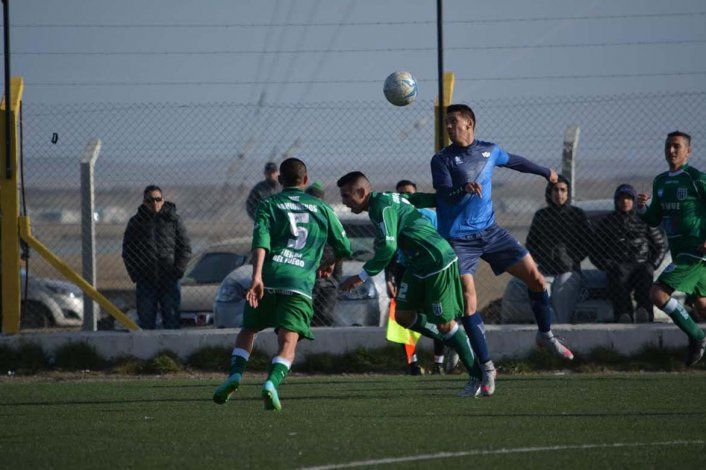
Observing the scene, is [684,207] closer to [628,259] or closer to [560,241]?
[628,259]

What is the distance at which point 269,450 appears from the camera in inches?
257

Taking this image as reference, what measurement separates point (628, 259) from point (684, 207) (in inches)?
89.9

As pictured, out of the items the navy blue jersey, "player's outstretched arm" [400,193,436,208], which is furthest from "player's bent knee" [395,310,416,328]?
"player's outstretched arm" [400,193,436,208]

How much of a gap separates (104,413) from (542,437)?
3321 millimetres

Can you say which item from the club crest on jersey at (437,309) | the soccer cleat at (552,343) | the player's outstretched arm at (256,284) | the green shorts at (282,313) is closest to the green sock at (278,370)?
the green shorts at (282,313)

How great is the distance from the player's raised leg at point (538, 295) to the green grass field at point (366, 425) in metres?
0.38

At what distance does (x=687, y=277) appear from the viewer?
1051 centimetres

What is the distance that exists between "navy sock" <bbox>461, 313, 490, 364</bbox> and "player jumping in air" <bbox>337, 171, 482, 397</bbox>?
0.11m

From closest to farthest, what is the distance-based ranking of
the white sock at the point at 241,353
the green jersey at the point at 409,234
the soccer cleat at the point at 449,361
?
the white sock at the point at 241,353, the green jersey at the point at 409,234, the soccer cleat at the point at 449,361

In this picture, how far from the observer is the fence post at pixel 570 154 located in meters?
13.1

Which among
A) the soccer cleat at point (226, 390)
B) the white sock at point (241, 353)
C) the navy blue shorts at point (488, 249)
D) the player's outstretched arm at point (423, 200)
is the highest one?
the player's outstretched arm at point (423, 200)

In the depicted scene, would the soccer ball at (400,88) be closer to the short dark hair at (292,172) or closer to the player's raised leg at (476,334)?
the player's raised leg at (476,334)

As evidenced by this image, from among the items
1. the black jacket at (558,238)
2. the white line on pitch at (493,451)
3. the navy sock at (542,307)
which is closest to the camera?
the white line on pitch at (493,451)

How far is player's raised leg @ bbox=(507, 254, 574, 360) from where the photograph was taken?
32.6 feet
